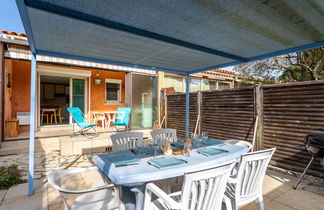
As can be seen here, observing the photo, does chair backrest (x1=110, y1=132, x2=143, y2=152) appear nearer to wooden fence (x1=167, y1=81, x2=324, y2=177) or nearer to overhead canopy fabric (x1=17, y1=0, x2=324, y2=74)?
overhead canopy fabric (x1=17, y1=0, x2=324, y2=74)

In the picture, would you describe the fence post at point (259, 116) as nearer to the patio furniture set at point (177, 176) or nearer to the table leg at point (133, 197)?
the patio furniture set at point (177, 176)

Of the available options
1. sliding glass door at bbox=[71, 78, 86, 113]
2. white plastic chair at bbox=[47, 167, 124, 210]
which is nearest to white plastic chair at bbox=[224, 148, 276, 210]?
white plastic chair at bbox=[47, 167, 124, 210]

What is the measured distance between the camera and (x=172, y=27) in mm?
2000

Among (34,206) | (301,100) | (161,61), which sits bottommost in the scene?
(34,206)

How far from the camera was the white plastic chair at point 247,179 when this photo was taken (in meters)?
1.61

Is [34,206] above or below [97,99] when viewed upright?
below

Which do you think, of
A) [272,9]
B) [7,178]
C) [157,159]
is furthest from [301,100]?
[7,178]

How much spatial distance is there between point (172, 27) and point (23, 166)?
4.03 m

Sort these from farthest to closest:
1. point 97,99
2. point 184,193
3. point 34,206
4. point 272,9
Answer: point 97,99 < point 34,206 < point 272,9 < point 184,193

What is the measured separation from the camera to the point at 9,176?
→ 121 inches

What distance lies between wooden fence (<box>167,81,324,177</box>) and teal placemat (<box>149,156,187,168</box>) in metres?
2.83

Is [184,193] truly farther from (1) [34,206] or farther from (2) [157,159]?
(1) [34,206]

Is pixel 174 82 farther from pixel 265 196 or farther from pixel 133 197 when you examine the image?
pixel 133 197

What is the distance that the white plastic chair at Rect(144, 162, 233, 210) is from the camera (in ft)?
3.95
